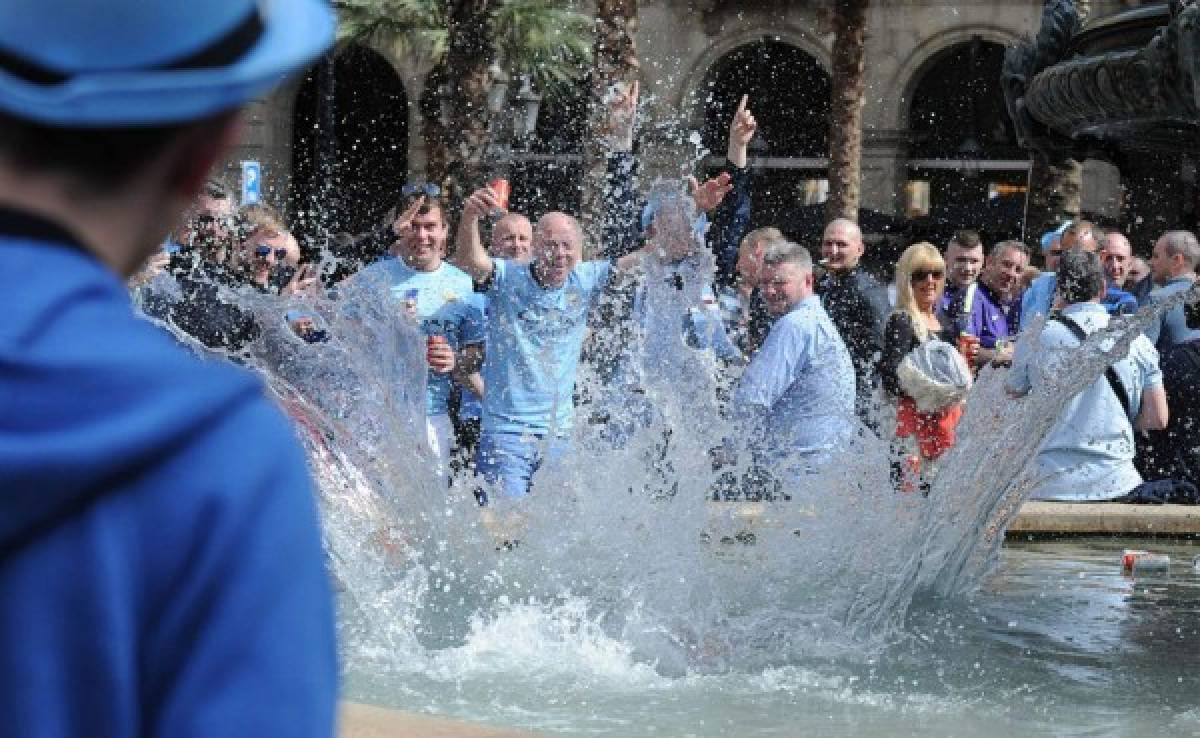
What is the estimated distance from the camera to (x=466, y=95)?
23.4m

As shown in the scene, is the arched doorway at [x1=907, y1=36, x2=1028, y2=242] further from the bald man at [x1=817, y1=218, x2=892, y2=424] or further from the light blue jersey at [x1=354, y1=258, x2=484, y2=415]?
the light blue jersey at [x1=354, y1=258, x2=484, y2=415]

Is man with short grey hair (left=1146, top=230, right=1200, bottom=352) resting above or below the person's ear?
above

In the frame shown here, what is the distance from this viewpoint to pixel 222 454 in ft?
4.25

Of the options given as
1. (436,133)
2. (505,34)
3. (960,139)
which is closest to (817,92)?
(960,139)

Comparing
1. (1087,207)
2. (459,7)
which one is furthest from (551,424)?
(1087,207)

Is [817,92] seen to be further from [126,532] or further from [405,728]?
[126,532]

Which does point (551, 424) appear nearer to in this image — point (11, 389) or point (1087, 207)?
point (11, 389)

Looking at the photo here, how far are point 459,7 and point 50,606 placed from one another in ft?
71.7

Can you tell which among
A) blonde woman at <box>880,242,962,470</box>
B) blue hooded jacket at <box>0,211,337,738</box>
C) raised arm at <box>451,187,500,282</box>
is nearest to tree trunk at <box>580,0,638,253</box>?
blonde woman at <box>880,242,962,470</box>

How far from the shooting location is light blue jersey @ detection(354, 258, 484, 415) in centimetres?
886

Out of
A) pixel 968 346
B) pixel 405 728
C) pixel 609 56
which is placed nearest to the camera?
pixel 405 728

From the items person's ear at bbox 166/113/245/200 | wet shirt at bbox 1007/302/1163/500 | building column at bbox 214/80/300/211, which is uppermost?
building column at bbox 214/80/300/211

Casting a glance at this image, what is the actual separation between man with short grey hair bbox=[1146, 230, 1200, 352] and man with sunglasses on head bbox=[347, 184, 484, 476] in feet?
11.7

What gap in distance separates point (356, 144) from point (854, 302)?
33179 millimetres
